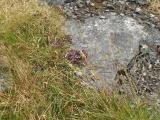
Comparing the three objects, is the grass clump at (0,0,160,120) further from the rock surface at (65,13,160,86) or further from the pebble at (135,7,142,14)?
the pebble at (135,7,142,14)

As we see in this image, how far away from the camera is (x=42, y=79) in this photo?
21.5 feet

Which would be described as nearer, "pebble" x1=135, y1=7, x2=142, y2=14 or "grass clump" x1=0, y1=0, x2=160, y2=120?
"grass clump" x1=0, y1=0, x2=160, y2=120

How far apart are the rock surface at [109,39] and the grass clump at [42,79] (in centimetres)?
34

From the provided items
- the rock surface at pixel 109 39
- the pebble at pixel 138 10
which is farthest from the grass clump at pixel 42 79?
the pebble at pixel 138 10

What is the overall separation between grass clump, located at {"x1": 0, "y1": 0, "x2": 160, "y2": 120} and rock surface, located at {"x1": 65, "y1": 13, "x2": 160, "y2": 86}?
1.11 feet

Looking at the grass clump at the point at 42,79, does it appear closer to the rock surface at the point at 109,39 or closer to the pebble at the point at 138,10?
the rock surface at the point at 109,39

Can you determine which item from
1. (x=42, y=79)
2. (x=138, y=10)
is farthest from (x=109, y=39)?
(x=42, y=79)

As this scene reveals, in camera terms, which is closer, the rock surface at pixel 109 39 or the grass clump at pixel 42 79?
the grass clump at pixel 42 79

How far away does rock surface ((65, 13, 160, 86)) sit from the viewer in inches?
268

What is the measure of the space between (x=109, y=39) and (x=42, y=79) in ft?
4.50

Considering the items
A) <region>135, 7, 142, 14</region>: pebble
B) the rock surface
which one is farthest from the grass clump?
<region>135, 7, 142, 14</region>: pebble

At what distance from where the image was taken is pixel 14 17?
7.40 m

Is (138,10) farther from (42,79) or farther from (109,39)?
(42,79)

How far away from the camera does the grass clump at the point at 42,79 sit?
596 cm
